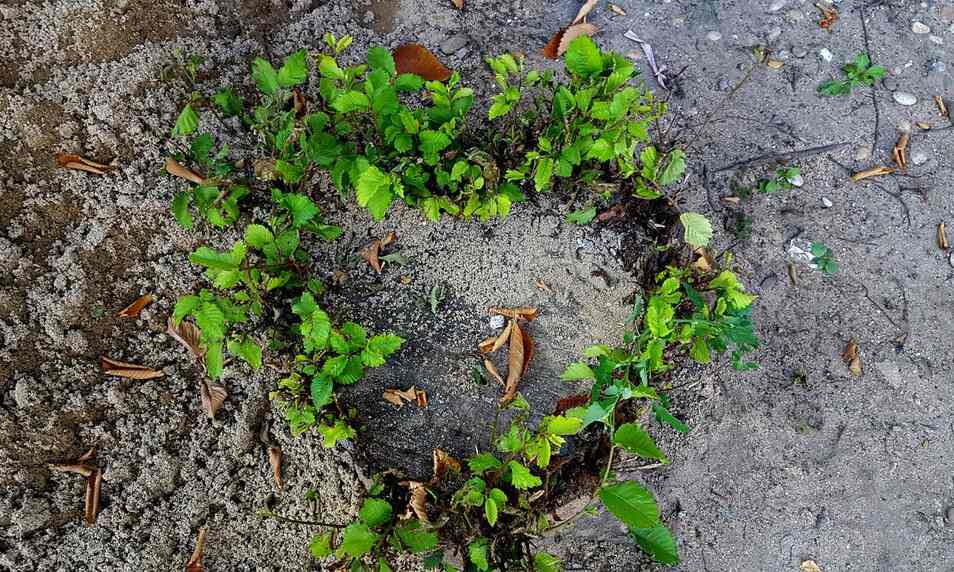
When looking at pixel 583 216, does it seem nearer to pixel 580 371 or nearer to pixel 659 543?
pixel 580 371

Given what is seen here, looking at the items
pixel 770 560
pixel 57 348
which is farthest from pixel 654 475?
pixel 57 348

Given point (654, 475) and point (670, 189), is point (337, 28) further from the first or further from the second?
point (654, 475)

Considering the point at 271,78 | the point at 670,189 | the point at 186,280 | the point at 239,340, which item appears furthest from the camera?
the point at 670,189

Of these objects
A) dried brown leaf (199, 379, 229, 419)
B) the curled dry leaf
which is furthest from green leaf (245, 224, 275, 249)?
the curled dry leaf

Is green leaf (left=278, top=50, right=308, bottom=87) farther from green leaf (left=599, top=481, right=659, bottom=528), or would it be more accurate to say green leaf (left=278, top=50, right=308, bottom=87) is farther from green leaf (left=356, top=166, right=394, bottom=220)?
green leaf (left=599, top=481, right=659, bottom=528)

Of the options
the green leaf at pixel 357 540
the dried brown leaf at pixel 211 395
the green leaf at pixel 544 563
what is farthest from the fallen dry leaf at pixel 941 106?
the dried brown leaf at pixel 211 395

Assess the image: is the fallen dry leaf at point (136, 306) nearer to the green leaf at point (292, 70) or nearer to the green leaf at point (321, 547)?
the green leaf at point (292, 70)
